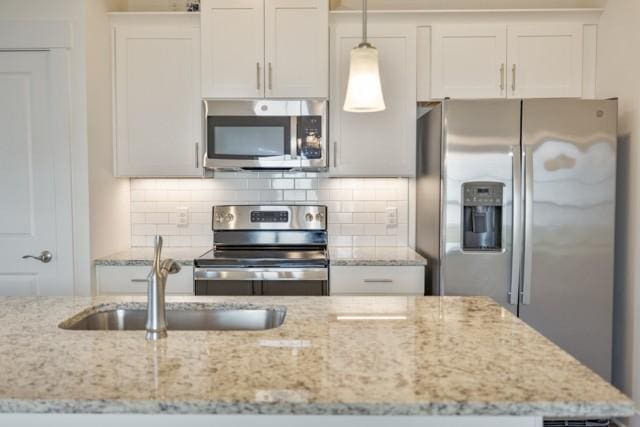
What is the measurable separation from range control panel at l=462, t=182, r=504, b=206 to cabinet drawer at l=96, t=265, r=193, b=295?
155 cm

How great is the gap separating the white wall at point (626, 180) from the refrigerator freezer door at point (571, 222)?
138mm

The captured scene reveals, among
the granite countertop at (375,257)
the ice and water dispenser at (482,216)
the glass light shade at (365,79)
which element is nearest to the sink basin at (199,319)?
the glass light shade at (365,79)

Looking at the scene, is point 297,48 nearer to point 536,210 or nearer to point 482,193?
point 482,193

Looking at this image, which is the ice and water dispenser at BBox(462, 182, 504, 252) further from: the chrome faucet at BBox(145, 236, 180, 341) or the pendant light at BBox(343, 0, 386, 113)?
the chrome faucet at BBox(145, 236, 180, 341)

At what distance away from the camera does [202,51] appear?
2.77 meters

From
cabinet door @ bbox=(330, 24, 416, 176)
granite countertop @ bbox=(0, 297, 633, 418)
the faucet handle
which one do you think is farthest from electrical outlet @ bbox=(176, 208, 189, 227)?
the faucet handle

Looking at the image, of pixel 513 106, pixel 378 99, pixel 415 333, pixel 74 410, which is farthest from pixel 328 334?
pixel 513 106

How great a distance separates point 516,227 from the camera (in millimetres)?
2412

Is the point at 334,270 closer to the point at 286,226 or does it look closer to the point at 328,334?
the point at 286,226

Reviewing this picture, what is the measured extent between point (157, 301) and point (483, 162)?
5.92 feet

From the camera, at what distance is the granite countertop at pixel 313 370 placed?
2.77 feet

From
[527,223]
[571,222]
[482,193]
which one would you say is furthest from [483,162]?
[571,222]

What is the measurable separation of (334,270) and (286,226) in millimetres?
569

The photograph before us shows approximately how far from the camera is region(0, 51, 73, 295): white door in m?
2.53
